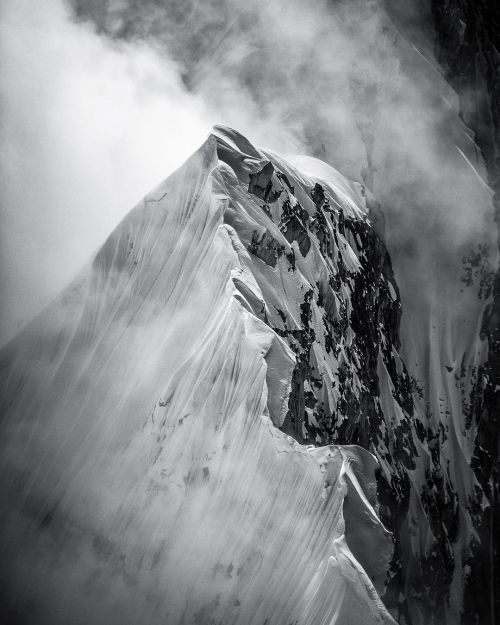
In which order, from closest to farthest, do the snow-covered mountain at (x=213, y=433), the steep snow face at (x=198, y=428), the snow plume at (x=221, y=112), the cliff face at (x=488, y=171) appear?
the steep snow face at (x=198, y=428), the snow-covered mountain at (x=213, y=433), the cliff face at (x=488, y=171), the snow plume at (x=221, y=112)

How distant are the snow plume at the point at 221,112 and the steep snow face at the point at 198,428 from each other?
25335mm

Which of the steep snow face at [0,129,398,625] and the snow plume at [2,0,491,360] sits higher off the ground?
the snow plume at [2,0,491,360]

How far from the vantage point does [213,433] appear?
33.8 metres

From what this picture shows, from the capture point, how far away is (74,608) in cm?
3281

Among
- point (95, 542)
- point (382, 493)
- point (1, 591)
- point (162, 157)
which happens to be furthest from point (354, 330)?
point (162, 157)

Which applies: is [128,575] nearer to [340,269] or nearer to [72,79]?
[340,269]

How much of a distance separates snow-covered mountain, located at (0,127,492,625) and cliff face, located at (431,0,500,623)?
21.0ft

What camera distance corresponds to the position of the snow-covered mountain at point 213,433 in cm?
2903

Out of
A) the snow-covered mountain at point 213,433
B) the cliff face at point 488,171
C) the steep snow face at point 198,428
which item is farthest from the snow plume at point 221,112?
the steep snow face at point 198,428

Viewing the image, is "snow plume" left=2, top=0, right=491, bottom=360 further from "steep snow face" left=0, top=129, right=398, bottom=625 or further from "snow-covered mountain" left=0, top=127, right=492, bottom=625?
"steep snow face" left=0, top=129, right=398, bottom=625

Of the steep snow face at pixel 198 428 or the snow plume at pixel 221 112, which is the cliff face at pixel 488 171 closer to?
the snow plume at pixel 221 112

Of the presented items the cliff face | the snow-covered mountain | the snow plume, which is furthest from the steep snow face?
the snow plume

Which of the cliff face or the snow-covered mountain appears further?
the cliff face

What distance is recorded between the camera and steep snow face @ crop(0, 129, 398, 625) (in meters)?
28.8
